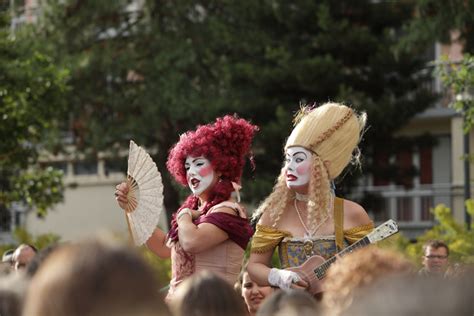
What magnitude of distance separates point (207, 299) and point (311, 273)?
2.66 m

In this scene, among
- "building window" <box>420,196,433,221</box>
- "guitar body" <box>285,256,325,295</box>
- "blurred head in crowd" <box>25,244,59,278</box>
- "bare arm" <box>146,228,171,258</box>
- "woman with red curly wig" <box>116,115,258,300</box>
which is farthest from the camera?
"building window" <box>420,196,433,221</box>

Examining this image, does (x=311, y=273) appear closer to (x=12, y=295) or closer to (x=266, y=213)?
(x=266, y=213)

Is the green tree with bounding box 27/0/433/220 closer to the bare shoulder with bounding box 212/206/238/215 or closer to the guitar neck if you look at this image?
the bare shoulder with bounding box 212/206/238/215

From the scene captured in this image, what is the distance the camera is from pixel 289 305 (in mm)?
3107

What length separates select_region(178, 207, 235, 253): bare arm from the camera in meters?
6.07

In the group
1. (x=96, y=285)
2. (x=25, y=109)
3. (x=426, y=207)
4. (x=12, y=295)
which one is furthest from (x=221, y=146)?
(x=426, y=207)

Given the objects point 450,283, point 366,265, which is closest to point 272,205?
point 366,265

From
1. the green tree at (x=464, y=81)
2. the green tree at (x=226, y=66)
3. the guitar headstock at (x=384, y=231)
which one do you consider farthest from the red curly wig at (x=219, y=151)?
the green tree at (x=226, y=66)

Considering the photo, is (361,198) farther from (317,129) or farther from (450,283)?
(450,283)

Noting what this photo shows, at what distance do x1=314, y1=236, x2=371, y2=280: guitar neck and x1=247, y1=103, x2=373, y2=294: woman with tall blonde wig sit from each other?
111mm

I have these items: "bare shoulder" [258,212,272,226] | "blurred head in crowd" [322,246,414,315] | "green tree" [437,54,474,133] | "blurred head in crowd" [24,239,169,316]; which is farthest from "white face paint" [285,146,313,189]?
"green tree" [437,54,474,133]

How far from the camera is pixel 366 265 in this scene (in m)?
3.46

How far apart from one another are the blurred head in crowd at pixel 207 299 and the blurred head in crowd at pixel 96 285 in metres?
0.66

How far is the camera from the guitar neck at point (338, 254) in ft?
18.9
